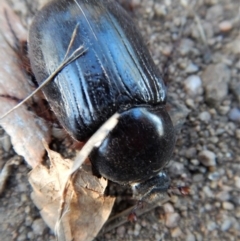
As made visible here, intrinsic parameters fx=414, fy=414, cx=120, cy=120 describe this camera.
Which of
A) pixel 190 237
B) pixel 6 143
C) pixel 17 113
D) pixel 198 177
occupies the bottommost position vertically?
pixel 190 237

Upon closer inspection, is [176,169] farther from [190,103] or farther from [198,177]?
[190,103]

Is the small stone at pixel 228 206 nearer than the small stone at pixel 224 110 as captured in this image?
Yes

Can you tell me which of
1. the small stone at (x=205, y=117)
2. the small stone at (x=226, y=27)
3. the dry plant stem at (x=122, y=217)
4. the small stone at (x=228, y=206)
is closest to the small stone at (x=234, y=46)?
the small stone at (x=226, y=27)

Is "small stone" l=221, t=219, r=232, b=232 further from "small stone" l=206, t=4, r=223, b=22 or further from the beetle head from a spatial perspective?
"small stone" l=206, t=4, r=223, b=22

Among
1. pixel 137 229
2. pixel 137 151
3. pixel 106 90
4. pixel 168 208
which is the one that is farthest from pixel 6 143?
pixel 168 208

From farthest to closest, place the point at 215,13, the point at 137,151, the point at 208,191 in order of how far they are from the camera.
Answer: the point at 215,13 → the point at 208,191 → the point at 137,151

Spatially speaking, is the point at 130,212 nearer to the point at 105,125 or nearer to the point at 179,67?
the point at 105,125

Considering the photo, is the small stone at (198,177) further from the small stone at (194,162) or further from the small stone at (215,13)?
the small stone at (215,13)

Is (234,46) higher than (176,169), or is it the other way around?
(234,46)
